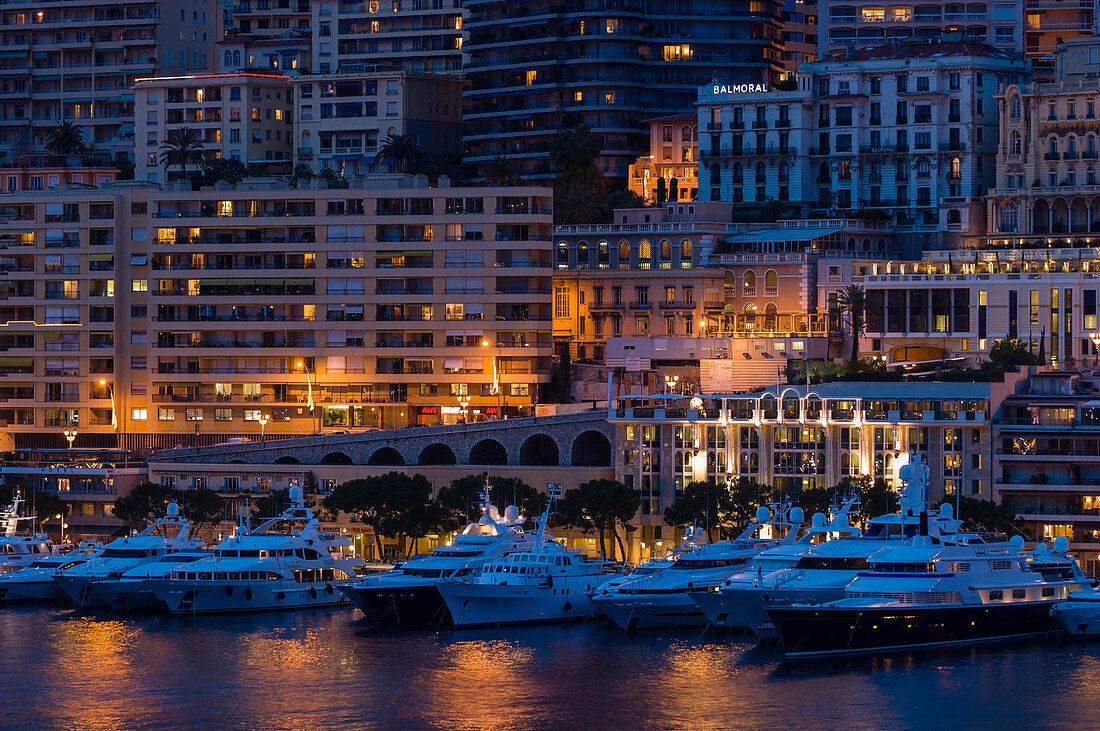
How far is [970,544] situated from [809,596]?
8.67 m

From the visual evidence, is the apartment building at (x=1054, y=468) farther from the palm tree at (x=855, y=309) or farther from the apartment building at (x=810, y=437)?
the palm tree at (x=855, y=309)

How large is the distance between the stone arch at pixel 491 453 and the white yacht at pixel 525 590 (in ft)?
106

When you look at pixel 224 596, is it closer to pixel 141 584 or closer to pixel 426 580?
pixel 141 584

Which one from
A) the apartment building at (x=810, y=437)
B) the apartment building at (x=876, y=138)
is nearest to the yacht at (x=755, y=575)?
the apartment building at (x=810, y=437)

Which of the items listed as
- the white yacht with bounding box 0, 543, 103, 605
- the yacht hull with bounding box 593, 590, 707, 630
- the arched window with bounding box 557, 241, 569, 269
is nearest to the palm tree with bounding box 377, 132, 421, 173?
the arched window with bounding box 557, 241, 569, 269

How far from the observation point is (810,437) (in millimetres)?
143000

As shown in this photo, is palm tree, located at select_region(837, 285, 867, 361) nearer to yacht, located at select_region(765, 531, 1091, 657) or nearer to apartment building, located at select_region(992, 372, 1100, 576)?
apartment building, located at select_region(992, 372, 1100, 576)

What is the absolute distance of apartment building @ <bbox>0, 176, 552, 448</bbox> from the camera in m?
173

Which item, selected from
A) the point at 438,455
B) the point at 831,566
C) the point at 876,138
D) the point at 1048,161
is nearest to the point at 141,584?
the point at 438,455

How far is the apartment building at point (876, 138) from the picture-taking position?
17962cm

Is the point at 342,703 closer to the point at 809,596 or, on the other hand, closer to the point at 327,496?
the point at 809,596

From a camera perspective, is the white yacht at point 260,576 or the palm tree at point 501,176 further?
the palm tree at point 501,176

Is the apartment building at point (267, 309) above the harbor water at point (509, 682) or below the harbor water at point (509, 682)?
above

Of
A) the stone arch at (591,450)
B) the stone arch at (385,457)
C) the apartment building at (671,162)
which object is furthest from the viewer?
the apartment building at (671,162)
